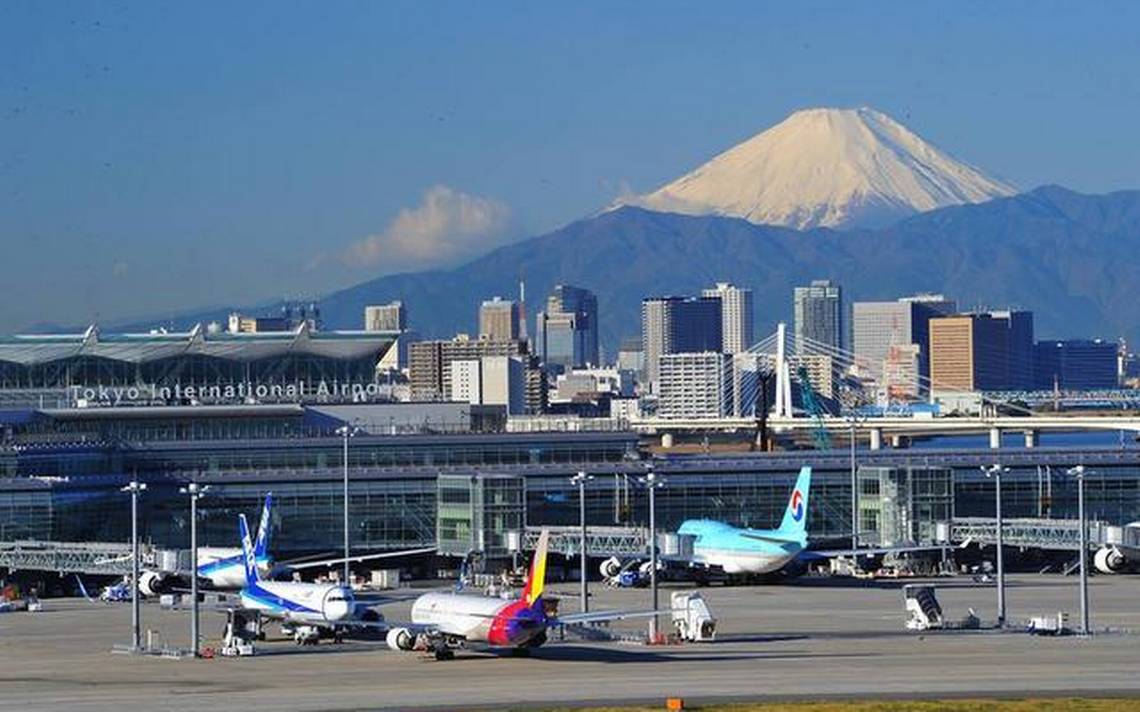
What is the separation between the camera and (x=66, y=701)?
76500 mm

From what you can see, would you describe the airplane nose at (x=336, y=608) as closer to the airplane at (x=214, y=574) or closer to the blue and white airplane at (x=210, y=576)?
the airplane at (x=214, y=574)

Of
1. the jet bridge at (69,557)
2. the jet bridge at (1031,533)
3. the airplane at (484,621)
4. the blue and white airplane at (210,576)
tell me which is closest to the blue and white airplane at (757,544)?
the jet bridge at (1031,533)

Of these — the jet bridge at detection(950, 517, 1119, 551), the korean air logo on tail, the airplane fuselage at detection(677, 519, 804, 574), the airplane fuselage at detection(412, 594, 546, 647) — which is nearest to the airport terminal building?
the jet bridge at detection(950, 517, 1119, 551)

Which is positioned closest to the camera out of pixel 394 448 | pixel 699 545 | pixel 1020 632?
pixel 1020 632

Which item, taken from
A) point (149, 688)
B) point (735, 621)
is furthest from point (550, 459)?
point (149, 688)

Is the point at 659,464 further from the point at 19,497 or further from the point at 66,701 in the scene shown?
the point at 66,701

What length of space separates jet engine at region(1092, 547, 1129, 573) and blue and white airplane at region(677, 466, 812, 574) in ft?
51.4

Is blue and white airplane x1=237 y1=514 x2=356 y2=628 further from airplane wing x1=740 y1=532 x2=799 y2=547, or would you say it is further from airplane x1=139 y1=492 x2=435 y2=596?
airplane wing x1=740 y1=532 x2=799 y2=547

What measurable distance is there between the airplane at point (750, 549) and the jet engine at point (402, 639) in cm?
3975

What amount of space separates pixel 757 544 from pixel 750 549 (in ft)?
1.43

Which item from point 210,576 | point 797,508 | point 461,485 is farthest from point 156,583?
point 797,508

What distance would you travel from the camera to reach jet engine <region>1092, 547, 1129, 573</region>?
436ft

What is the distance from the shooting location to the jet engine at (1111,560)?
133000 mm

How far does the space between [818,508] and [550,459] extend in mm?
22196
